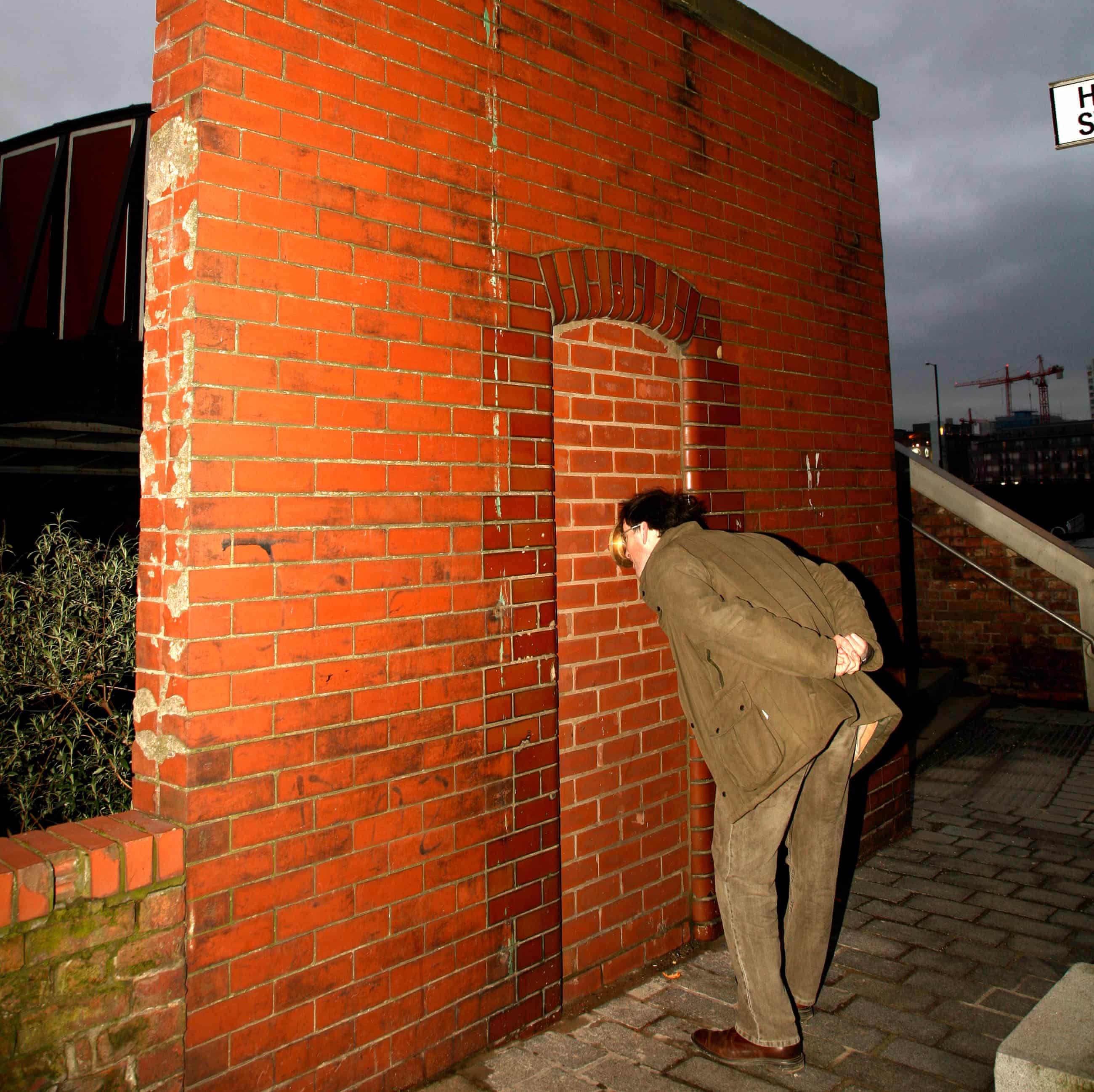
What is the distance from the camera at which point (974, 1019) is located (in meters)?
3.17

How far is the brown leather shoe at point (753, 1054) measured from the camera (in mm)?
2848

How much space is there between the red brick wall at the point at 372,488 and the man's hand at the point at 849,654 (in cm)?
105

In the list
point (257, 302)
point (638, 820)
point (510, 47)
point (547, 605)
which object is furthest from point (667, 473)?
point (257, 302)

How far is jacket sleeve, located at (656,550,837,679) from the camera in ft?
8.84

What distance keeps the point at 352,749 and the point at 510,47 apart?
8.54 feet

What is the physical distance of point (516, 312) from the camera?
3.18 m

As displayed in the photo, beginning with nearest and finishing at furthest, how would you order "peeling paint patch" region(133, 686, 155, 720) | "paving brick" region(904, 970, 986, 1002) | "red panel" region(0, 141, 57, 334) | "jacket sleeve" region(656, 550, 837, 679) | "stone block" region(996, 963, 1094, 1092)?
"stone block" region(996, 963, 1094, 1092) < "peeling paint patch" region(133, 686, 155, 720) < "jacket sleeve" region(656, 550, 837, 679) < "paving brick" region(904, 970, 986, 1002) < "red panel" region(0, 141, 57, 334)

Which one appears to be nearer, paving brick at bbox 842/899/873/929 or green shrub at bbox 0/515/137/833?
green shrub at bbox 0/515/137/833

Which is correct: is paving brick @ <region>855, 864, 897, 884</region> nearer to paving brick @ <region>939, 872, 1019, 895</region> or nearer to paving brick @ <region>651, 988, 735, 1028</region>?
paving brick @ <region>939, 872, 1019, 895</region>

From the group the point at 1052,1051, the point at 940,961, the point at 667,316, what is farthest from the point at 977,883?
the point at 667,316

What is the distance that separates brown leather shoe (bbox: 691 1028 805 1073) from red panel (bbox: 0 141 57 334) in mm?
8882

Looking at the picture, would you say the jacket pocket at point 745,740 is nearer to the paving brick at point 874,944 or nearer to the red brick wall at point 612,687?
the red brick wall at point 612,687

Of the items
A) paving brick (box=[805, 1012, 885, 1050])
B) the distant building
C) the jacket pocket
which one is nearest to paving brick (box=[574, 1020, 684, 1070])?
paving brick (box=[805, 1012, 885, 1050])

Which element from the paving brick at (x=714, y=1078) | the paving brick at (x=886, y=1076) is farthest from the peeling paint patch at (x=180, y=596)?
the paving brick at (x=886, y=1076)
